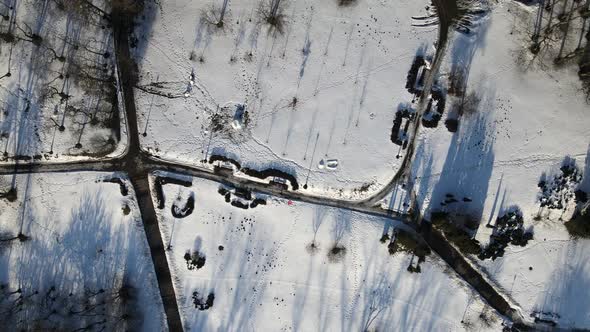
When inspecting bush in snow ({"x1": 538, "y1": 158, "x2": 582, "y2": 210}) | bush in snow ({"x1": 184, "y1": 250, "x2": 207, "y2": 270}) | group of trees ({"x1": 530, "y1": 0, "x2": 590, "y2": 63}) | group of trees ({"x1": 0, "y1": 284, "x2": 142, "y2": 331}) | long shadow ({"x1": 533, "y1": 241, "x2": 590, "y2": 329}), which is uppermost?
group of trees ({"x1": 530, "y1": 0, "x2": 590, "y2": 63})

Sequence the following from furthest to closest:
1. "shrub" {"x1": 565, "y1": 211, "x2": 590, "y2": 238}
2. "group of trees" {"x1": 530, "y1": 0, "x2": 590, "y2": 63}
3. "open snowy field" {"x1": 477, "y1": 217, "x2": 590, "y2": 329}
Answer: "open snowy field" {"x1": 477, "y1": 217, "x2": 590, "y2": 329}, "shrub" {"x1": 565, "y1": 211, "x2": 590, "y2": 238}, "group of trees" {"x1": 530, "y1": 0, "x2": 590, "y2": 63}

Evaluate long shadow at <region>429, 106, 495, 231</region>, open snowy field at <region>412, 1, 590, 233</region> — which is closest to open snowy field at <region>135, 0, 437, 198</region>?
open snowy field at <region>412, 1, 590, 233</region>

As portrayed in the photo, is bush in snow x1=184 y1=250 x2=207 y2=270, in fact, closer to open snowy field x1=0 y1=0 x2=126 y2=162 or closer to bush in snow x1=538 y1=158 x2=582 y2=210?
open snowy field x1=0 y1=0 x2=126 y2=162

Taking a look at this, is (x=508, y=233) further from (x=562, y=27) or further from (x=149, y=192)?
(x=149, y=192)

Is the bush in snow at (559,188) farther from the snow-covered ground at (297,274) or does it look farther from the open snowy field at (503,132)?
the snow-covered ground at (297,274)

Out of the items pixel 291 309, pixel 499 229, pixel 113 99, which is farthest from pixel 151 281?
pixel 499 229

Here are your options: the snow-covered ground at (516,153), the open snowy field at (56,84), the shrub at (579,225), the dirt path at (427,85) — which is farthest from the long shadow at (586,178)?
the open snowy field at (56,84)

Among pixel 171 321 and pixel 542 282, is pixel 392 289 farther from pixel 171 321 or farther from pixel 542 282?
pixel 171 321
